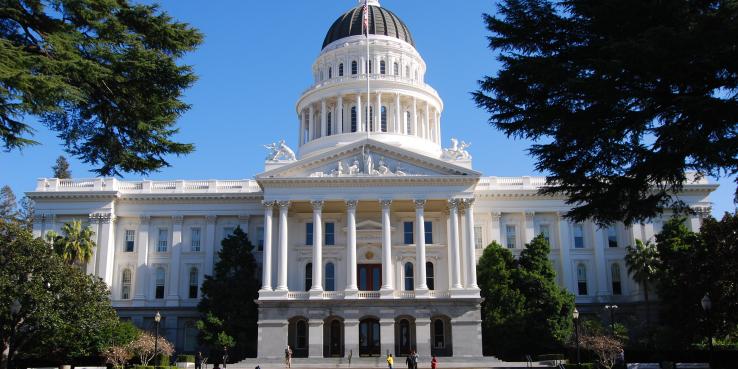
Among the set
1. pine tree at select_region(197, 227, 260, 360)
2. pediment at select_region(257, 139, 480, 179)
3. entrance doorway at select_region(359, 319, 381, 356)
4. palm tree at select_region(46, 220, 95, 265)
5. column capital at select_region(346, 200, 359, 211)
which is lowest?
entrance doorway at select_region(359, 319, 381, 356)

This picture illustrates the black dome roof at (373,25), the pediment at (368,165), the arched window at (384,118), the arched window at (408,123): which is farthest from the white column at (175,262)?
the black dome roof at (373,25)

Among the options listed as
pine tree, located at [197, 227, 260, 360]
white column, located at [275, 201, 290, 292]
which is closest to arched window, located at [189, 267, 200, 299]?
pine tree, located at [197, 227, 260, 360]

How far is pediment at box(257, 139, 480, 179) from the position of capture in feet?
179

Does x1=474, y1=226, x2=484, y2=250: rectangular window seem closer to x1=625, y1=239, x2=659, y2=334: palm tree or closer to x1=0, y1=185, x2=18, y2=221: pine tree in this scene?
x1=625, y1=239, x2=659, y2=334: palm tree

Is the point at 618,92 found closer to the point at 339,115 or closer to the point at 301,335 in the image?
the point at 301,335

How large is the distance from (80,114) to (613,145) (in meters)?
12.8

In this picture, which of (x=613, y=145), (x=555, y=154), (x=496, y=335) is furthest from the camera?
(x=496, y=335)

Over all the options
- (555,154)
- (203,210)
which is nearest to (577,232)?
(203,210)

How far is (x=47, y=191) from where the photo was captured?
6166cm

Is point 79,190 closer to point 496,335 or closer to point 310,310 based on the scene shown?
point 310,310

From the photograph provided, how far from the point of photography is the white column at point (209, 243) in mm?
61656

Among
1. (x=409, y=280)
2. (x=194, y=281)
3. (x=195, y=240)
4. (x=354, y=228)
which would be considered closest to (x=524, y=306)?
(x=409, y=280)

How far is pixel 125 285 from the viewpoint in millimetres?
61969

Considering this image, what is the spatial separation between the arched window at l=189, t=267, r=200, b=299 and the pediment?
13126 mm
